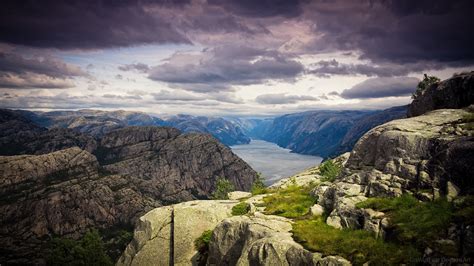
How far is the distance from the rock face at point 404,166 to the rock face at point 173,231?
15.5 metres

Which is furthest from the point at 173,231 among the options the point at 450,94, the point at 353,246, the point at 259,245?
the point at 450,94

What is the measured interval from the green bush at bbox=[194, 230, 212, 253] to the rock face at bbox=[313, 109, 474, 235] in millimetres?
14225

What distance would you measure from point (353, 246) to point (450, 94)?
85.7ft

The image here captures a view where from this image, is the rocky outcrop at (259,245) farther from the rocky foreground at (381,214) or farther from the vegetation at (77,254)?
the vegetation at (77,254)

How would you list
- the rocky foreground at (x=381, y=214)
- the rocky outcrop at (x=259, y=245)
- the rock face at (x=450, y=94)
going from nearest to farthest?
the rocky foreground at (x=381, y=214), the rocky outcrop at (x=259, y=245), the rock face at (x=450, y=94)

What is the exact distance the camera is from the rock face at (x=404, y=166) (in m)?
23.3

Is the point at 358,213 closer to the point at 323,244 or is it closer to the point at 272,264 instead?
the point at 323,244

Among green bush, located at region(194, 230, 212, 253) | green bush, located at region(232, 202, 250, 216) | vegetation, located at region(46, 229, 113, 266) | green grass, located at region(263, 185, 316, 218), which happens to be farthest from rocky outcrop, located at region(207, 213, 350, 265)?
vegetation, located at region(46, 229, 113, 266)

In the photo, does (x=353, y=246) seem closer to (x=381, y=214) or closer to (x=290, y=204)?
(x=381, y=214)

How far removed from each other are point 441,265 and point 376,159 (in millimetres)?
13999

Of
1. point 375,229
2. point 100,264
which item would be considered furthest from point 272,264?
point 100,264

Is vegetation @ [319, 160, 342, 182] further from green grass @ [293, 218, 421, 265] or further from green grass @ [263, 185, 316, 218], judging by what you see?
green grass @ [293, 218, 421, 265]

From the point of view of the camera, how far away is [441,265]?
17547mm

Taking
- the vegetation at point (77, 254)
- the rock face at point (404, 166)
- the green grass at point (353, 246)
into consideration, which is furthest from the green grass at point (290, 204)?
the vegetation at point (77, 254)
